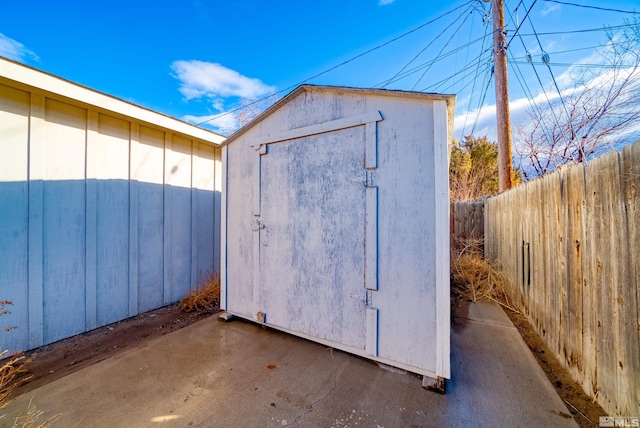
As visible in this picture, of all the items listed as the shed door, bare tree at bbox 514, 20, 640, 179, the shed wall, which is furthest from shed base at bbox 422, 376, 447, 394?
the shed wall

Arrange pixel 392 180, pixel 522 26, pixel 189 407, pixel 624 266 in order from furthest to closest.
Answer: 1. pixel 522 26
2. pixel 392 180
3. pixel 189 407
4. pixel 624 266

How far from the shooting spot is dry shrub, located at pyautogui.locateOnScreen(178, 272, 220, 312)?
361cm

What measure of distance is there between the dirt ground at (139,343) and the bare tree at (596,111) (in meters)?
2.51

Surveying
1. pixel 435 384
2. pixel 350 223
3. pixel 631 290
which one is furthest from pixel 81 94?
pixel 631 290

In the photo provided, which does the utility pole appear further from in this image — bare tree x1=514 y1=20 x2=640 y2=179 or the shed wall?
the shed wall

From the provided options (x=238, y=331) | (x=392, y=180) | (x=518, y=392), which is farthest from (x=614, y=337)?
(x=238, y=331)

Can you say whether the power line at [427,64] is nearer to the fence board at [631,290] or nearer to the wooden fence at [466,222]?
the wooden fence at [466,222]

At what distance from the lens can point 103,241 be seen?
308 cm

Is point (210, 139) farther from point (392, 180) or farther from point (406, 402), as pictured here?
point (406, 402)

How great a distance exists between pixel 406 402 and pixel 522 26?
22.5ft

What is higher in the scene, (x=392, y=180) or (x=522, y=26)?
A: (x=522, y=26)

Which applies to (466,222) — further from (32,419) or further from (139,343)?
(32,419)
